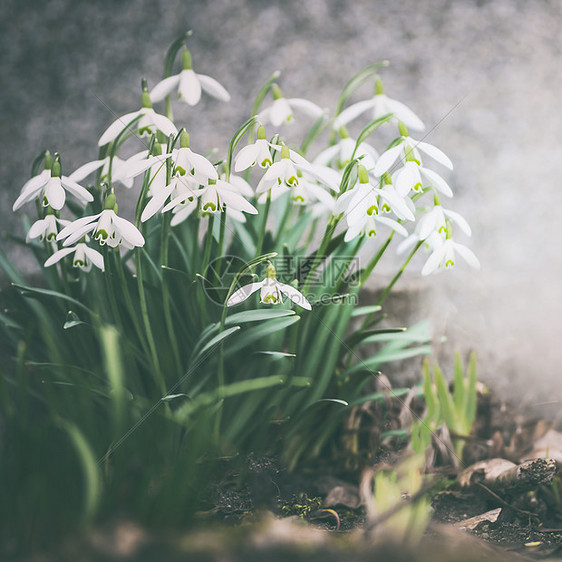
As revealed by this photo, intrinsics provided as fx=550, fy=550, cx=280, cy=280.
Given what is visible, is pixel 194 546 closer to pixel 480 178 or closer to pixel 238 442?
pixel 238 442

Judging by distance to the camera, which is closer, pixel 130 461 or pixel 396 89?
pixel 130 461

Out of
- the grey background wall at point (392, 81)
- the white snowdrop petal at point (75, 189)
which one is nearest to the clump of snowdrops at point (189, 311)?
the white snowdrop petal at point (75, 189)

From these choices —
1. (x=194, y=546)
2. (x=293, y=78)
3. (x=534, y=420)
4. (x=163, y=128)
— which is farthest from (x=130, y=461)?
(x=293, y=78)

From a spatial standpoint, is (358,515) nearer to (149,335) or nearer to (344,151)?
(149,335)

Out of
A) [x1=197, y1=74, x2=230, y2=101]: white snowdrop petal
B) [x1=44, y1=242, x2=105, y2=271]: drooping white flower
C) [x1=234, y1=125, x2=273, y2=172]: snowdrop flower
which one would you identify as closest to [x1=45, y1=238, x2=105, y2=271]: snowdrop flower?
[x1=44, y1=242, x2=105, y2=271]: drooping white flower

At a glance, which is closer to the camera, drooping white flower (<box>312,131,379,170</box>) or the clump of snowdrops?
the clump of snowdrops

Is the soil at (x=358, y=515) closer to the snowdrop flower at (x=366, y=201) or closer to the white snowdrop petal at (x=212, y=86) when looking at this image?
the snowdrop flower at (x=366, y=201)

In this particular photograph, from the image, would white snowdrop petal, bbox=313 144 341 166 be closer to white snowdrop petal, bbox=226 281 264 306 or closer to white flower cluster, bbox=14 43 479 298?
white flower cluster, bbox=14 43 479 298
